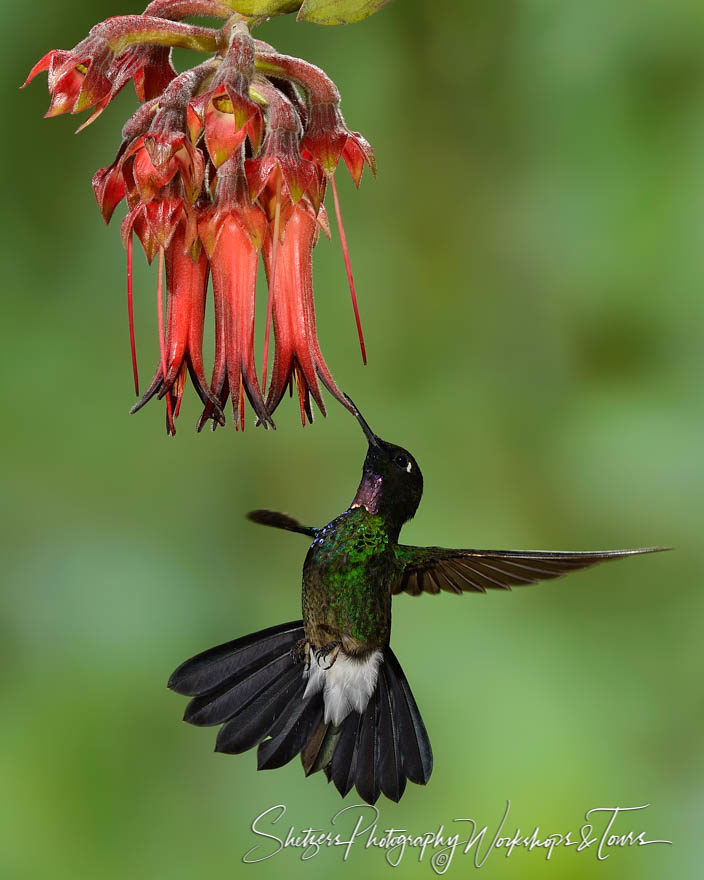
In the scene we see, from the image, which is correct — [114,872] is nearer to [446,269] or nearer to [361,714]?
[361,714]

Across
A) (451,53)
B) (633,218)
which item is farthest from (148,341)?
(633,218)

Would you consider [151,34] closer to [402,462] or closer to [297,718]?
[402,462]

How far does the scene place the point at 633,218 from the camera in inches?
79.9

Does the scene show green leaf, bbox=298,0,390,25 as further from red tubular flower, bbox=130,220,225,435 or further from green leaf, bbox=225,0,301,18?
red tubular flower, bbox=130,220,225,435

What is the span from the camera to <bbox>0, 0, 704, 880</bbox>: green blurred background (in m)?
1.88

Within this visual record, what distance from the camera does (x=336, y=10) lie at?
2.93 feet

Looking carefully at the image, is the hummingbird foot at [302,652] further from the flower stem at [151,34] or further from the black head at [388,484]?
the flower stem at [151,34]

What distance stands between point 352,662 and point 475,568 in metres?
0.20

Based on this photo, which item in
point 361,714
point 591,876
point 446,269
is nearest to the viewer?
point 361,714

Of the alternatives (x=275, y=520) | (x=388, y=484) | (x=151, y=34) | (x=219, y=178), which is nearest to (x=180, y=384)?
(x=219, y=178)

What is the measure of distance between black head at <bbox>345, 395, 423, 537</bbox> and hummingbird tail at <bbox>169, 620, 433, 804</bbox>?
187mm

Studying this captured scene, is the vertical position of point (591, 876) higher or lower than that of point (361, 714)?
lower

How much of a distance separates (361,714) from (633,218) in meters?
1.12

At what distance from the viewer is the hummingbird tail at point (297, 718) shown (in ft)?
4.23
